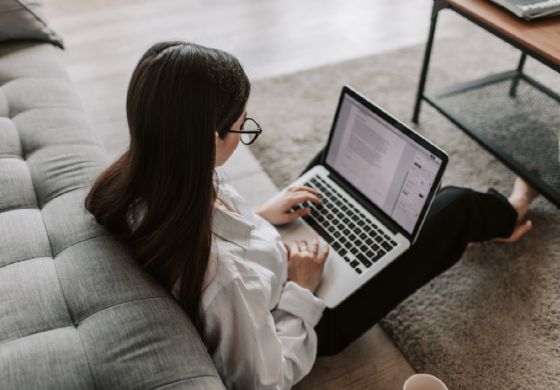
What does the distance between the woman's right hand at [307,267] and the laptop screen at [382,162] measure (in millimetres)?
195

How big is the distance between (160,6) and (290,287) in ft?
8.07

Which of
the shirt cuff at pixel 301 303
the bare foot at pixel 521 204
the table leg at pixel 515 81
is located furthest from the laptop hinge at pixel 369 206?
the table leg at pixel 515 81

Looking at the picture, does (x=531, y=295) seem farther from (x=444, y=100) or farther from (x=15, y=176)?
(x=15, y=176)

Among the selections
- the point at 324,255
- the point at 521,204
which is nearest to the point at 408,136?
the point at 324,255

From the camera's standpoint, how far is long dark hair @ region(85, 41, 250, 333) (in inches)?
30.6

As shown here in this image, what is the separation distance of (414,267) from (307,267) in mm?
256

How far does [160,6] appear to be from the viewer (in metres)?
3.10

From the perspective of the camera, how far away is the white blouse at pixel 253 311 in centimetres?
88

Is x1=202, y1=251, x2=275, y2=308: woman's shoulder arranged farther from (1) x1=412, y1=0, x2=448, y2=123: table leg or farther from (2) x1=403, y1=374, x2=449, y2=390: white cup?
(1) x1=412, y1=0, x2=448, y2=123: table leg

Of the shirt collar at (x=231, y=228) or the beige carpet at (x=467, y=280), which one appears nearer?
the shirt collar at (x=231, y=228)

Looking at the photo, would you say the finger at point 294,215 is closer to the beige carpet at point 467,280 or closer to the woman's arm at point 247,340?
the woman's arm at point 247,340

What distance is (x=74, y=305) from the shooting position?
0.88 m

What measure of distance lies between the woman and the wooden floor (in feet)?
3.15

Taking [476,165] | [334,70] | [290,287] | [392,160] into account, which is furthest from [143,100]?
[334,70]
